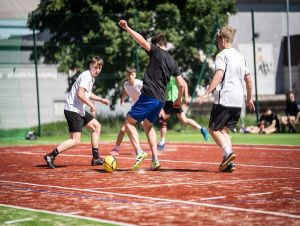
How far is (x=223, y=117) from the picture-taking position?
1116 centimetres

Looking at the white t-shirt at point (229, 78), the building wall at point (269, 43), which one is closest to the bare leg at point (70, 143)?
the white t-shirt at point (229, 78)

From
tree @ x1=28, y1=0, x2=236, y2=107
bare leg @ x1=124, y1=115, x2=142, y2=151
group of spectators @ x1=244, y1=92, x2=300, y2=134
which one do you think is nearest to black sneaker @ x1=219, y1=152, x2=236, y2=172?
bare leg @ x1=124, y1=115, x2=142, y2=151

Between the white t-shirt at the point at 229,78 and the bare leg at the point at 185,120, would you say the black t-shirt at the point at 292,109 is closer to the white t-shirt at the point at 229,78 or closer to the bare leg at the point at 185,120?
the bare leg at the point at 185,120

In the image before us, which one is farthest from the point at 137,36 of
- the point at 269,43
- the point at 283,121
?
the point at 269,43

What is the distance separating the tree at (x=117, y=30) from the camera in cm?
2538

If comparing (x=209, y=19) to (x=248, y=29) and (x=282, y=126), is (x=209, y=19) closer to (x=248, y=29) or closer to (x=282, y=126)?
(x=282, y=126)

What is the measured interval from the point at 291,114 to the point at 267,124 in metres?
1.02

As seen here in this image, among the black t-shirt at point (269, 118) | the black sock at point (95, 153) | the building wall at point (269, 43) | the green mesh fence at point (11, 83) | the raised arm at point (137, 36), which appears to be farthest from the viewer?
the building wall at point (269, 43)

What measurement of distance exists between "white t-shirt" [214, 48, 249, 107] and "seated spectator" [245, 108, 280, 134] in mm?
13698

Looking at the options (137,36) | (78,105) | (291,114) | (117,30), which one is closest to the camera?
(137,36)

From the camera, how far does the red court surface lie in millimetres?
6902

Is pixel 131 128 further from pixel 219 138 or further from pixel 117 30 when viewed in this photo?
pixel 117 30

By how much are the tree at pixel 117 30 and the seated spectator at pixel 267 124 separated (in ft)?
9.55

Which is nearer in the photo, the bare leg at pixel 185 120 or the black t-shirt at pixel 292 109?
the bare leg at pixel 185 120
